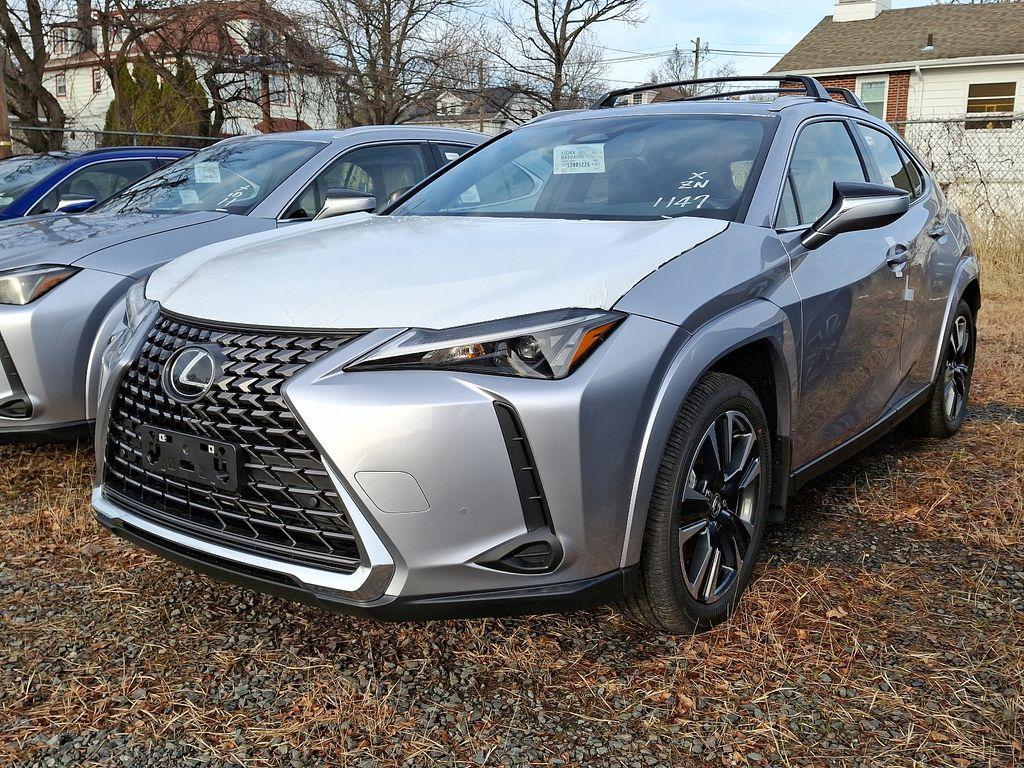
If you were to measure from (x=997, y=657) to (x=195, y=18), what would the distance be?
2066 cm

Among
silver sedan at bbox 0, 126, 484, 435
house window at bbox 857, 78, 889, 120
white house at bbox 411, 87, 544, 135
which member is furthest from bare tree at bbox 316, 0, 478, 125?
silver sedan at bbox 0, 126, 484, 435

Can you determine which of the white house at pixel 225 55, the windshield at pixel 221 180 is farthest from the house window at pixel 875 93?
the windshield at pixel 221 180

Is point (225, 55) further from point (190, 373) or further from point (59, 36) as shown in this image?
point (190, 373)

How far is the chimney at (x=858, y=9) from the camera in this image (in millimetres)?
28797

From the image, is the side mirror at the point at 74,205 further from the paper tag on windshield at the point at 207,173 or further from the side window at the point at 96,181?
the side window at the point at 96,181

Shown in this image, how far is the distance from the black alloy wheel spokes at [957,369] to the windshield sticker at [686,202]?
1.92 meters

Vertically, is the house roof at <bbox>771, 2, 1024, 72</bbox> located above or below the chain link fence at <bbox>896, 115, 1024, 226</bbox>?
above

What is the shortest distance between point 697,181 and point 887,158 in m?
1.45

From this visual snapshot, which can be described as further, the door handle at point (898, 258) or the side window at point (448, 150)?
the side window at point (448, 150)

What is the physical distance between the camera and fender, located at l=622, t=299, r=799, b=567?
88.2 inches

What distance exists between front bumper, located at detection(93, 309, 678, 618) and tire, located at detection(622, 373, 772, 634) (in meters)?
0.18

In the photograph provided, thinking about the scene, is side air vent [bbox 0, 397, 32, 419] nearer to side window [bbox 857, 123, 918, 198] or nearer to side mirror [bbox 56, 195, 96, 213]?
side mirror [bbox 56, 195, 96, 213]

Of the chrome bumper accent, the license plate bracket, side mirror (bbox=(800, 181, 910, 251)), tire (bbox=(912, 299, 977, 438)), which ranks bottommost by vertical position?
tire (bbox=(912, 299, 977, 438))

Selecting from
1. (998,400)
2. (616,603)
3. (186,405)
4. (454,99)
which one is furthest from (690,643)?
(454,99)
